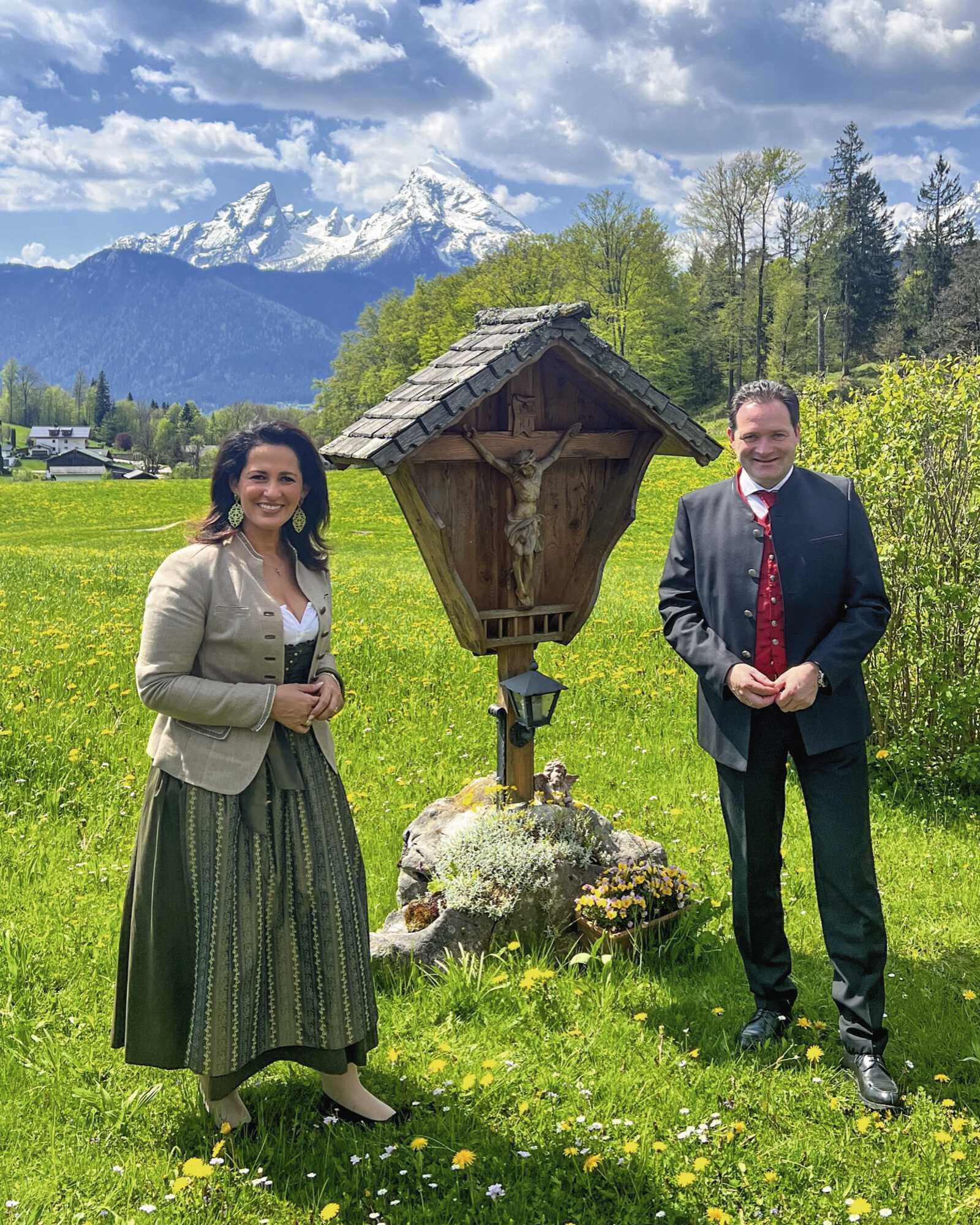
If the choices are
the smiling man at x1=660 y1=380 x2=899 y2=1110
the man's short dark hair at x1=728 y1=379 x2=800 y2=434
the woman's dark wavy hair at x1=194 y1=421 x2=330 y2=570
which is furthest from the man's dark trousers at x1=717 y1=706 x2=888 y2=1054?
the woman's dark wavy hair at x1=194 y1=421 x2=330 y2=570

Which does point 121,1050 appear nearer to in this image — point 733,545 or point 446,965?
point 446,965

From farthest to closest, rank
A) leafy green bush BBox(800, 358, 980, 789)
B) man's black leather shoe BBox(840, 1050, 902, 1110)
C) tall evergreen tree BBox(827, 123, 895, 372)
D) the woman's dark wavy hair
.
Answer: tall evergreen tree BBox(827, 123, 895, 372) < leafy green bush BBox(800, 358, 980, 789) < man's black leather shoe BBox(840, 1050, 902, 1110) < the woman's dark wavy hair

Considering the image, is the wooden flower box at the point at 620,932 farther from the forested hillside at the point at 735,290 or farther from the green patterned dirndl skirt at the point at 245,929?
the forested hillside at the point at 735,290

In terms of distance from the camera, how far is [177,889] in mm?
3328

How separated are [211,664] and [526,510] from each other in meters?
1.84

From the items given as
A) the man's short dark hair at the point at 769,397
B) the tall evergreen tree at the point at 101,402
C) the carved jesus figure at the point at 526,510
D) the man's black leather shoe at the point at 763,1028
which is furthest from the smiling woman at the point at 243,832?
the tall evergreen tree at the point at 101,402

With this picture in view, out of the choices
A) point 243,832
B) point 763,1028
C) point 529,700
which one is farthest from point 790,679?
point 243,832

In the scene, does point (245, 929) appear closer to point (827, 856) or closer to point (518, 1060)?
point (518, 1060)

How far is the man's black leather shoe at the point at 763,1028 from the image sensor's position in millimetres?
3971

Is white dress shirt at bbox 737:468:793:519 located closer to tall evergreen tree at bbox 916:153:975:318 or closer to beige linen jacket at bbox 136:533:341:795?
beige linen jacket at bbox 136:533:341:795

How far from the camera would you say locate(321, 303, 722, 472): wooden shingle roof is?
4.06 metres

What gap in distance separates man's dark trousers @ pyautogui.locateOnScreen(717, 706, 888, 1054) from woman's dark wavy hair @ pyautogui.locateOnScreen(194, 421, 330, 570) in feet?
6.07

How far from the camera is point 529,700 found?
468 cm

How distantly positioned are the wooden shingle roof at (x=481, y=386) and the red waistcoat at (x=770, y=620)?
0.97 m
